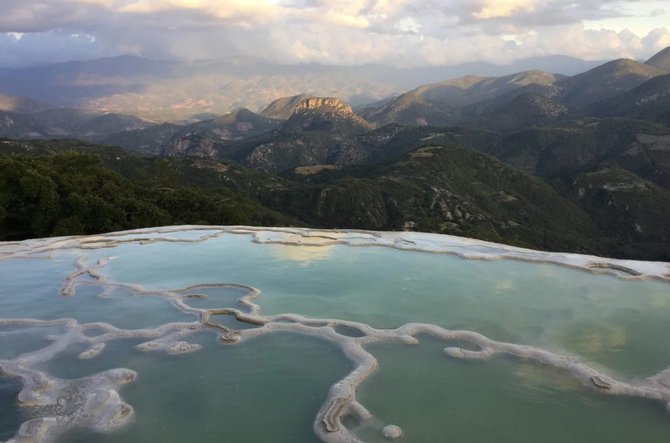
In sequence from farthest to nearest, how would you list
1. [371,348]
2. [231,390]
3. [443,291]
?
[443,291] → [371,348] → [231,390]

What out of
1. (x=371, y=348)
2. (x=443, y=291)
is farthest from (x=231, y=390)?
(x=443, y=291)

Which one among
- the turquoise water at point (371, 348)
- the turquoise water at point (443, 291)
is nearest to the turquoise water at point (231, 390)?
the turquoise water at point (371, 348)

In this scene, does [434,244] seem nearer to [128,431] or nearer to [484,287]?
[484,287]

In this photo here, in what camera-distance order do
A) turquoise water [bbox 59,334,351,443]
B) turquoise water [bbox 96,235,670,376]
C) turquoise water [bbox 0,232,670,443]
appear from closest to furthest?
turquoise water [bbox 59,334,351,443] → turquoise water [bbox 0,232,670,443] → turquoise water [bbox 96,235,670,376]

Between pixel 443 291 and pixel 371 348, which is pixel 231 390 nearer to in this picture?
pixel 371 348

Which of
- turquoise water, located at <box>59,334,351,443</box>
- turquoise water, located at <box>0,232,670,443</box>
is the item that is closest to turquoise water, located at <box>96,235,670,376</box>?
turquoise water, located at <box>0,232,670,443</box>

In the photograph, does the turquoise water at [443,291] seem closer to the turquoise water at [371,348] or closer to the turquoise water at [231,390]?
the turquoise water at [371,348]

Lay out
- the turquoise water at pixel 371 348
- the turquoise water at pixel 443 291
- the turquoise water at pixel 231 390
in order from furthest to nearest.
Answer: the turquoise water at pixel 443 291
the turquoise water at pixel 371 348
the turquoise water at pixel 231 390

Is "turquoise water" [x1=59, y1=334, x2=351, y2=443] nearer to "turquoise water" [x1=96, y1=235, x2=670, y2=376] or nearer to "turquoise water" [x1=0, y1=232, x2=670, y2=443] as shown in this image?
"turquoise water" [x1=0, y1=232, x2=670, y2=443]
